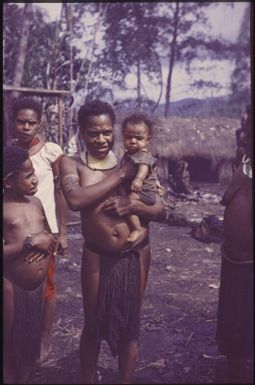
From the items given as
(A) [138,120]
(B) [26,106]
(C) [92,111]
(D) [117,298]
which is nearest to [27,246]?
(D) [117,298]

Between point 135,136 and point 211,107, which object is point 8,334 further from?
point 211,107

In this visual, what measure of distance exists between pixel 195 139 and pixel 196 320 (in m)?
9.38

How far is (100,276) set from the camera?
2832mm

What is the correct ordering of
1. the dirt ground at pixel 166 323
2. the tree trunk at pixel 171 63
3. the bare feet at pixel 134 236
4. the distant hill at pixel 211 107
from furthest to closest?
the distant hill at pixel 211 107, the tree trunk at pixel 171 63, the dirt ground at pixel 166 323, the bare feet at pixel 134 236

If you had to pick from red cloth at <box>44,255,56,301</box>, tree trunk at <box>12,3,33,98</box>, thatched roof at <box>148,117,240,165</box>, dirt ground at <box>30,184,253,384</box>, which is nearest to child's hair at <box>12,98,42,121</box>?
red cloth at <box>44,255,56,301</box>

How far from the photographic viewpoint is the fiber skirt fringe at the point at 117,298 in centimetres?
282

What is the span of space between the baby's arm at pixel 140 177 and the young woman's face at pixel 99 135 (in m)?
0.25

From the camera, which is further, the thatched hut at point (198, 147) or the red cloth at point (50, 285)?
the thatched hut at point (198, 147)

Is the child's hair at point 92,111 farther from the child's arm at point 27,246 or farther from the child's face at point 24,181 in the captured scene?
the child's arm at point 27,246

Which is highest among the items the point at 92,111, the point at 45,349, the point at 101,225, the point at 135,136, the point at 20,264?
A: the point at 92,111

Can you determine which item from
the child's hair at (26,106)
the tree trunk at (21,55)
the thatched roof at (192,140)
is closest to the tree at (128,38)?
the thatched roof at (192,140)

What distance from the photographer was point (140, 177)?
2.71 m

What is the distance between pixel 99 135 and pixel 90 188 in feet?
1.01

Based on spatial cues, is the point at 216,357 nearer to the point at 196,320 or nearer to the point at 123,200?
the point at 196,320
